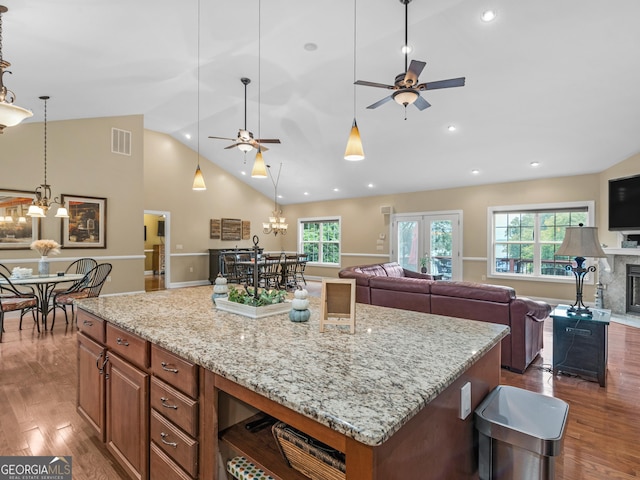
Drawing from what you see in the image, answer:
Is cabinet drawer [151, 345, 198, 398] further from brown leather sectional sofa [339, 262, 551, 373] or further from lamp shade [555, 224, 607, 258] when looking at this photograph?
lamp shade [555, 224, 607, 258]

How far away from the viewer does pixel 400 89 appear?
3.23m

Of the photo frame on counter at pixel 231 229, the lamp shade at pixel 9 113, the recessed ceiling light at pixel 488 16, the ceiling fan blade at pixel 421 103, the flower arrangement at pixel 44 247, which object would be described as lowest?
the flower arrangement at pixel 44 247

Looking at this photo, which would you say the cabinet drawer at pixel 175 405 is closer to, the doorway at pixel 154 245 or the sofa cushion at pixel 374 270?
the sofa cushion at pixel 374 270

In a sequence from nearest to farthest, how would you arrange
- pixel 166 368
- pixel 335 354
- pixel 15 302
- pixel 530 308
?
1. pixel 335 354
2. pixel 166 368
3. pixel 530 308
4. pixel 15 302

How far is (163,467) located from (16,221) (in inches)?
243

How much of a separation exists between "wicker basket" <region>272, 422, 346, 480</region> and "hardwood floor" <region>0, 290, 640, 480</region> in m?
1.45

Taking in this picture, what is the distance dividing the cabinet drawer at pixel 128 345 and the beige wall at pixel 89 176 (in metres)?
5.15

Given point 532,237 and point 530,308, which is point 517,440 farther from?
point 532,237

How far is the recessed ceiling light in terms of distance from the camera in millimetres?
3391

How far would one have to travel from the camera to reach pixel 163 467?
1.48 meters

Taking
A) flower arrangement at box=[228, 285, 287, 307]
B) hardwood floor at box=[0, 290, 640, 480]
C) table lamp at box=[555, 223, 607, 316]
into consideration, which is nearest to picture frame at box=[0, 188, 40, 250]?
hardwood floor at box=[0, 290, 640, 480]

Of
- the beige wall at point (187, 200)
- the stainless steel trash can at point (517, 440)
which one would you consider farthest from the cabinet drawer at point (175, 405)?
the beige wall at point (187, 200)

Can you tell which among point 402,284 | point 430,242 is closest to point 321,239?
point 430,242

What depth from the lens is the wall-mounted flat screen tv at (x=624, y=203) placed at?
5402 mm
